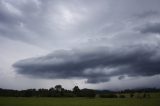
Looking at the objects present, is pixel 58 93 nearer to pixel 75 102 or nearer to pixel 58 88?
pixel 58 88

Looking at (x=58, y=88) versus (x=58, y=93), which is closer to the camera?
(x=58, y=93)

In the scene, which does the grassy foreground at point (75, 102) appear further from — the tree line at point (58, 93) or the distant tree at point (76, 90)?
the distant tree at point (76, 90)

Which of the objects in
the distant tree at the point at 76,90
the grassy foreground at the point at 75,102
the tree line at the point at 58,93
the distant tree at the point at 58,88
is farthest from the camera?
the distant tree at the point at 58,88

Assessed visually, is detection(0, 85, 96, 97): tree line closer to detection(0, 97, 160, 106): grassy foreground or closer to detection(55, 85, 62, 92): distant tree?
detection(55, 85, 62, 92): distant tree

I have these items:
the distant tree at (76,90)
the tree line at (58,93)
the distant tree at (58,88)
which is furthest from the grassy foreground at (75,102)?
the distant tree at (58,88)

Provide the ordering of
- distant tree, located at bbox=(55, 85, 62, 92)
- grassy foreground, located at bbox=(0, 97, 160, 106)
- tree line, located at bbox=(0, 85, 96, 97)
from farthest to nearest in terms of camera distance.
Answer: distant tree, located at bbox=(55, 85, 62, 92), tree line, located at bbox=(0, 85, 96, 97), grassy foreground, located at bbox=(0, 97, 160, 106)

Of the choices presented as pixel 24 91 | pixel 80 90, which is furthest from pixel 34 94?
pixel 80 90

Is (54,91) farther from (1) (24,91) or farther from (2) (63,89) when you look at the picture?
(1) (24,91)

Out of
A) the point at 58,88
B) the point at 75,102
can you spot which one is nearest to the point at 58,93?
the point at 58,88

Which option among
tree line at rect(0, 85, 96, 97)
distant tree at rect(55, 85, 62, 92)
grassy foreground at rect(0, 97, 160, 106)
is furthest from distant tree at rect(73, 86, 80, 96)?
grassy foreground at rect(0, 97, 160, 106)

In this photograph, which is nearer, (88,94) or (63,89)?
A: (88,94)

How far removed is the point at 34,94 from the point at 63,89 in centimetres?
2635

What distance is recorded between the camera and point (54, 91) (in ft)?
615

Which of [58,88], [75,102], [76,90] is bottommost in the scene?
[75,102]
